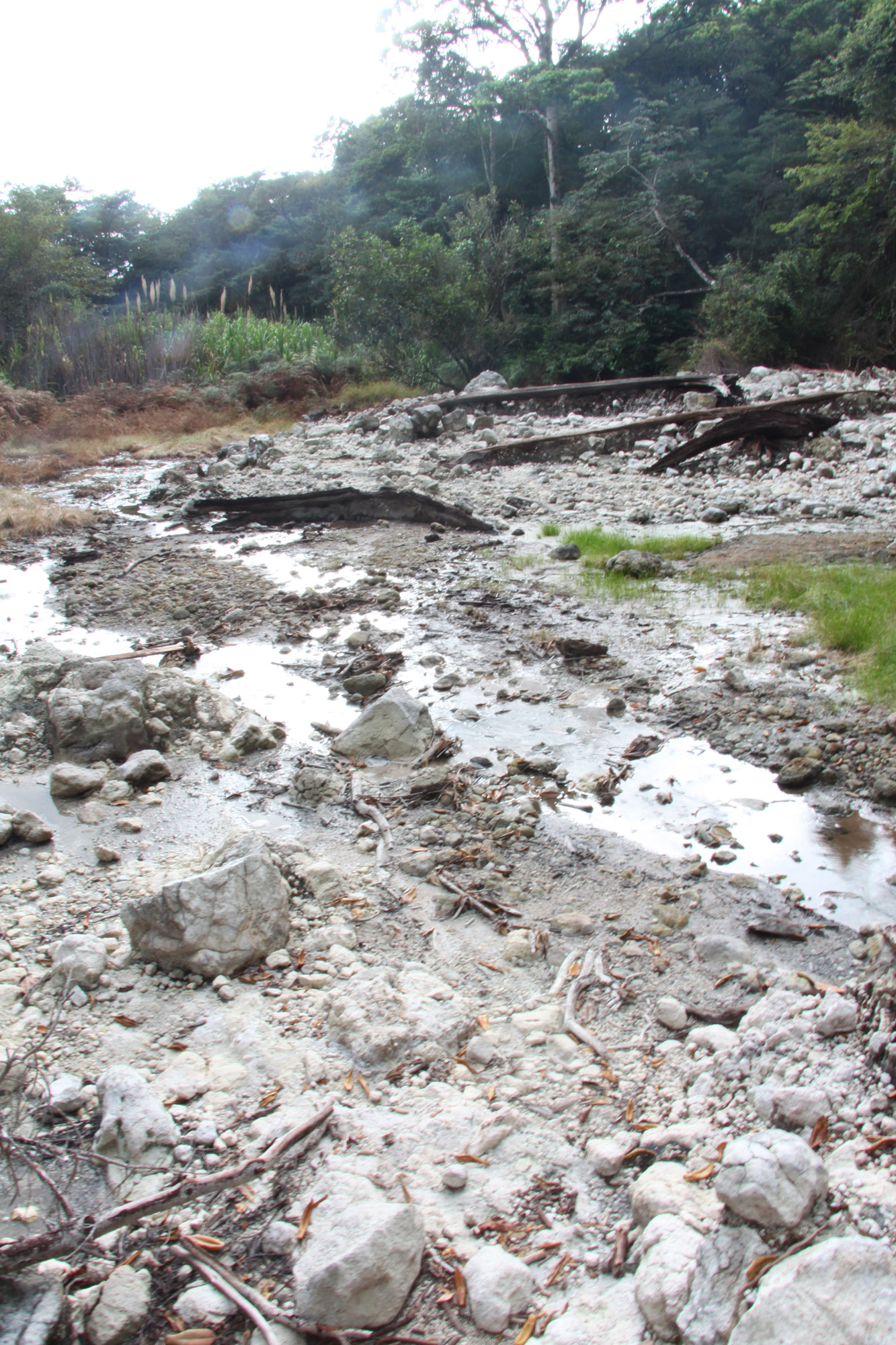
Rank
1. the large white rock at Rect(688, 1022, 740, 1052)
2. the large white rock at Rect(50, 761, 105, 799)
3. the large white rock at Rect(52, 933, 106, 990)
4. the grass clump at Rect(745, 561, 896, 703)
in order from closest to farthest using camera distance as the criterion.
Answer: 1. the large white rock at Rect(688, 1022, 740, 1052)
2. the large white rock at Rect(52, 933, 106, 990)
3. the large white rock at Rect(50, 761, 105, 799)
4. the grass clump at Rect(745, 561, 896, 703)

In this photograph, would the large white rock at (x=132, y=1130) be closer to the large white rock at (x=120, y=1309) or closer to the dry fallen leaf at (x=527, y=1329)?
the large white rock at (x=120, y=1309)

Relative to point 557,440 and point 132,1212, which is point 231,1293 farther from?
point 557,440

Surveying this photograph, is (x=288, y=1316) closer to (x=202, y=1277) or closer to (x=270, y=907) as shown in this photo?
(x=202, y=1277)

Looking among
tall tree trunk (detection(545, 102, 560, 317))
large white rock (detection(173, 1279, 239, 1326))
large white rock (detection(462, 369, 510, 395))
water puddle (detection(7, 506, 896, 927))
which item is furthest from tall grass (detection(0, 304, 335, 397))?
large white rock (detection(173, 1279, 239, 1326))

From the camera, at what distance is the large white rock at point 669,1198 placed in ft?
4.07

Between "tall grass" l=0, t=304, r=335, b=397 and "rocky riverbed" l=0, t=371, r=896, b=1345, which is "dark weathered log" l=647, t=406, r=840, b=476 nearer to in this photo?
"rocky riverbed" l=0, t=371, r=896, b=1345

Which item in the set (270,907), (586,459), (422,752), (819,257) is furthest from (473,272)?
(270,907)

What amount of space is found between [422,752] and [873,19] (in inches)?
643

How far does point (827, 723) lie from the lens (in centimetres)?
312

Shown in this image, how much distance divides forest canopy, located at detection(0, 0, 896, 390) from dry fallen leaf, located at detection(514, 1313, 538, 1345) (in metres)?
15.5

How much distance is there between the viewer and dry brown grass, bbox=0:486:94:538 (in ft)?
25.6

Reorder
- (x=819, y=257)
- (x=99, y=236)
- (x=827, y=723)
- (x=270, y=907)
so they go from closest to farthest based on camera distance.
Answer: (x=270, y=907) < (x=827, y=723) < (x=819, y=257) < (x=99, y=236)

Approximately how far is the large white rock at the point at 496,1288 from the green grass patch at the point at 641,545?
4.67 meters

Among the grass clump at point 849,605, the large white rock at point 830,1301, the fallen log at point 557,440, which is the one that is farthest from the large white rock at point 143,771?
the fallen log at point 557,440
